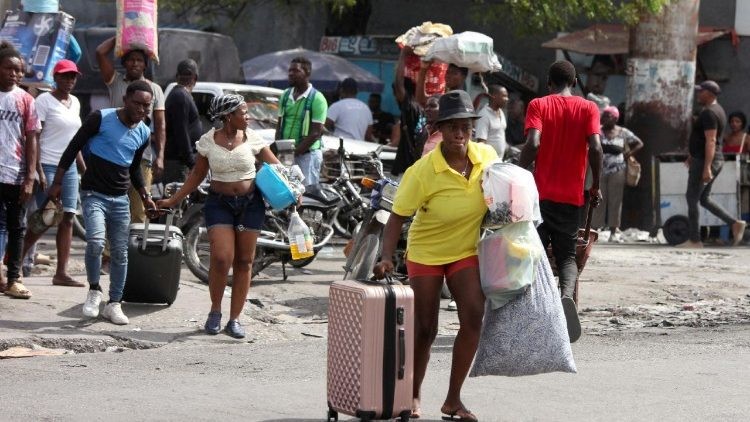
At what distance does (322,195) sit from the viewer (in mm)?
13203

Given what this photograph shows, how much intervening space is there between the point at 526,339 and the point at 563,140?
2.88 metres

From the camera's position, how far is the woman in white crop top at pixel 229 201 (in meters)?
9.73

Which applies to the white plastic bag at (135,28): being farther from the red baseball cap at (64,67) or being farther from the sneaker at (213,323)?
the sneaker at (213,323)

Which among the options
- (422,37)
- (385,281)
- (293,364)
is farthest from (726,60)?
(385,281)

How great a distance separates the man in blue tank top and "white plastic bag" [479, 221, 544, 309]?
3.86 m

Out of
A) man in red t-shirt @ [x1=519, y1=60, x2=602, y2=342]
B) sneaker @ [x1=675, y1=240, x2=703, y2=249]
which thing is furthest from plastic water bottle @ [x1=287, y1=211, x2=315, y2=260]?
sneaker @ [x1=675, y1=240, x2=703, y2=249]

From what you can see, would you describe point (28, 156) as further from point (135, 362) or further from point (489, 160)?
point (489, 160)

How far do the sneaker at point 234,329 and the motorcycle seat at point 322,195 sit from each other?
3344mm

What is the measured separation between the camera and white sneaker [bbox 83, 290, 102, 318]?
33.3 feet

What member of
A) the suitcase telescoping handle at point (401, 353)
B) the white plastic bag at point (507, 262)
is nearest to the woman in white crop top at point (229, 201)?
the white plastic bag at point (507, 262)

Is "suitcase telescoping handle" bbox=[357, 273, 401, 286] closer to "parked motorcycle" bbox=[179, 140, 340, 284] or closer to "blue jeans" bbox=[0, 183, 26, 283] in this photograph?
"blue jeans" bbox=[0, 183, 26, 283]

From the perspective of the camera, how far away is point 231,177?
384 inches

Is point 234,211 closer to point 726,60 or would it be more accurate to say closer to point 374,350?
point 374,350

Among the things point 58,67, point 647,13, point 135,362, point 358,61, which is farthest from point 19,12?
point 358,61
